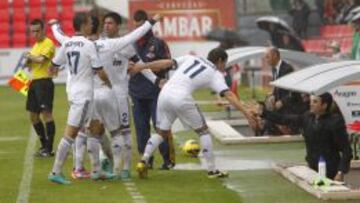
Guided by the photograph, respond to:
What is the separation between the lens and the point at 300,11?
39.7m

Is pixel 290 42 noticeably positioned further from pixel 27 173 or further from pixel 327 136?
pixel 327 136

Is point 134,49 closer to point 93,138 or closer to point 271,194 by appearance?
point 93,138

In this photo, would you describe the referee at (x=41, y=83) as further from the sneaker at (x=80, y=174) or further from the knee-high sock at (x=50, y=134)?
the sneaker at (x=80, y=174)

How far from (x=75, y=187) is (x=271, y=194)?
7.90 ft

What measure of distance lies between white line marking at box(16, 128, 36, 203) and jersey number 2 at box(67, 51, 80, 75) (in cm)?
151

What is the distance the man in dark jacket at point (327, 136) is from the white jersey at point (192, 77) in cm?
80

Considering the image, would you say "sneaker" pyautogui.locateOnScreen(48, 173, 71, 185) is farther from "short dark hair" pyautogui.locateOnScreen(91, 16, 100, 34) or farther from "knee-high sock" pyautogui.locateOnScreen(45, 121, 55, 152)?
"knee-high sock" pyautogui.locateOnScreen(45, 121, 55, 152)

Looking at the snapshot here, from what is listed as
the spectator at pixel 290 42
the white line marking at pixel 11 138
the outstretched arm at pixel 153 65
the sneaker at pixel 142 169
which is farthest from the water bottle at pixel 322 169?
the spectator at pixel 290 42

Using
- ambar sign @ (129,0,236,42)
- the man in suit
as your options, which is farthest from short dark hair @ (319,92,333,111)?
ambar sign @ (129,0,236,42)

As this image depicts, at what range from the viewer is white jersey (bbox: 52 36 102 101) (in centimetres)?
1373

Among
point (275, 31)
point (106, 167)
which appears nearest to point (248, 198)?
point (106, 167)

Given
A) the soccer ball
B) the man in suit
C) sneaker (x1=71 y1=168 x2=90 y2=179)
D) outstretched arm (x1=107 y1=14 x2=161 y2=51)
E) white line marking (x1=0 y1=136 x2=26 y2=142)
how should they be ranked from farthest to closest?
white line marking (x1=0 y1=136 x2=26 y2=142) → the man in suit → the soccer ball → sneaker (x1=71 y1=168 x2=90 y2=179) → outstretched arm (x1=107 y1=14 x2=161 y2=51)

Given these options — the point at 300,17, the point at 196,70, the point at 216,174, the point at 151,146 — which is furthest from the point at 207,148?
the point at 300,17

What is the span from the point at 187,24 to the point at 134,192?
29.1 metres
